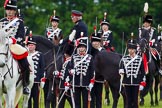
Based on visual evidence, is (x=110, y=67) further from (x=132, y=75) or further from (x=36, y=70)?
(x=36, y=70)

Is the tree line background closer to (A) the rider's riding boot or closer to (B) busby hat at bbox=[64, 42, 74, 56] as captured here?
(B) busby hat at bbox=[64, 42, 74, 56]

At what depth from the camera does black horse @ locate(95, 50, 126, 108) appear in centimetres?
2123

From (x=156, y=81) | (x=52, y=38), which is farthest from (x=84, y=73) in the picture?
(x=156, y=81)

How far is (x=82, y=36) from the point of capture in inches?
779

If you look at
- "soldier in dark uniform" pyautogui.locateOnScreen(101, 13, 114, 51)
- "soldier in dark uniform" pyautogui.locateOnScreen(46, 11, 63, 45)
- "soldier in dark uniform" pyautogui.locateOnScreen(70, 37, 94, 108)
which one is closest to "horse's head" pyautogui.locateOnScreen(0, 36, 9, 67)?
"soldier in dark uniform" pyautogui.locateOnScreen(70, 37, 94, 108)

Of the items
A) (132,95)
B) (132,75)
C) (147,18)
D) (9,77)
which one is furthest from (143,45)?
(9,77)

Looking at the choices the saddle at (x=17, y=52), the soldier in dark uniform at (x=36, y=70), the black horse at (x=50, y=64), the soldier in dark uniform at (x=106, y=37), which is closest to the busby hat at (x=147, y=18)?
the soldier in dark uniform at (x=106, y=37)

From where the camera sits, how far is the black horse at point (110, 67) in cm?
2123

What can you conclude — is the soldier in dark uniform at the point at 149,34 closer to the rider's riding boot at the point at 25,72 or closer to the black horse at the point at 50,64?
the black horse at the point at 50,64

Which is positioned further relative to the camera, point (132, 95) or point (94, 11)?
point (94, 11)

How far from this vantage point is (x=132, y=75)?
783 inches

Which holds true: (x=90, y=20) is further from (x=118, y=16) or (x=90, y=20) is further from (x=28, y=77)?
(x=28, y=77)

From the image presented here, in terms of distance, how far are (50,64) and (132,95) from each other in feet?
9.10

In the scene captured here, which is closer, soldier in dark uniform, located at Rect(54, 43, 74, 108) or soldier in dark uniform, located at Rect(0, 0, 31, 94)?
soldier in dark uniform, located at Rect(0, 0, 31, 94)
